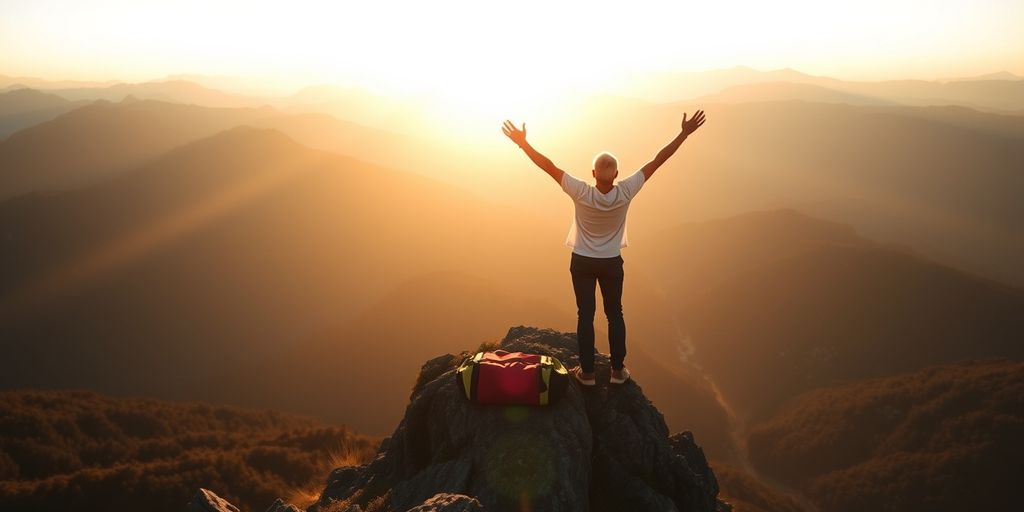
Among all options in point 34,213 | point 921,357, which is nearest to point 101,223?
point 34,213

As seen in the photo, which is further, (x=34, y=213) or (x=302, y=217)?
(x=302, y=217)

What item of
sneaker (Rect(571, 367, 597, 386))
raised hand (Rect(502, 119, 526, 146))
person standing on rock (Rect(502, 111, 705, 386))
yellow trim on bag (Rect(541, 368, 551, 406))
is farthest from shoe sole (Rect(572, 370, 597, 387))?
raised hand (Rect(502, 119, 526, 146))

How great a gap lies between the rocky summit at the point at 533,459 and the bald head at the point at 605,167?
3.33 metres

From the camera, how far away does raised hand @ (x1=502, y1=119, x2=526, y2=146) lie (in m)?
6.91

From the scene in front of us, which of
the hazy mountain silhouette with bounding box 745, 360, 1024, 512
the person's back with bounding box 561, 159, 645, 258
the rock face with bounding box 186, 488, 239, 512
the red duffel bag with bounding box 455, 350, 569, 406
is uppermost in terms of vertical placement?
the person's back with bounding box 561, 159, 645, 258

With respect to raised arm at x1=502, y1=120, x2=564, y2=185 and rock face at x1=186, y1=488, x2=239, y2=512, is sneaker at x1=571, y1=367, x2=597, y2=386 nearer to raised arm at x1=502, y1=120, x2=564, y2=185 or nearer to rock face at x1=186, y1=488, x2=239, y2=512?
raised arm at x1=502, y1=120, x2=564, y2=185

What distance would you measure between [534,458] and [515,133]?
4.35 metres

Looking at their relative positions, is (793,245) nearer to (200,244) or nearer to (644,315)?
(644,315)

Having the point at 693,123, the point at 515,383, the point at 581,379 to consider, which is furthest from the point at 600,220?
the point at 581,379

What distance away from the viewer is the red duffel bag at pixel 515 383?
7164mm

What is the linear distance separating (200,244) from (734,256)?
16022cm

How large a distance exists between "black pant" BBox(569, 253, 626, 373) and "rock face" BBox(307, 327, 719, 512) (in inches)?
42.7

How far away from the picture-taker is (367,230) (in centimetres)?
14288

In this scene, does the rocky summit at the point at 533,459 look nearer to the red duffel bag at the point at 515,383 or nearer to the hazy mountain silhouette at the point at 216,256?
the red duffel bag at the point at 515,383
